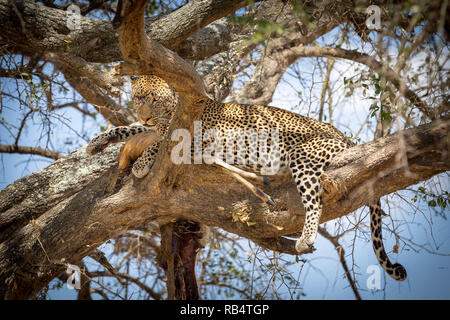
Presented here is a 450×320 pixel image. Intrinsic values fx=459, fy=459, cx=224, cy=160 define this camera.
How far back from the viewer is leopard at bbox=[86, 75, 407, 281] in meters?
4.67

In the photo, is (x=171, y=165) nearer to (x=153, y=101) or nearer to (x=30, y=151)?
(x=153, y=101)

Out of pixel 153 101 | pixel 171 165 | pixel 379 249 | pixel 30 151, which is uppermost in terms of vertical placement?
pixel 30 151

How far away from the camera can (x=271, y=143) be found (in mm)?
5352

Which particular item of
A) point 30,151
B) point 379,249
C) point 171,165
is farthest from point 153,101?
point 30,151

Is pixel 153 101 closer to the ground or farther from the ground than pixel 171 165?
farther from the ground

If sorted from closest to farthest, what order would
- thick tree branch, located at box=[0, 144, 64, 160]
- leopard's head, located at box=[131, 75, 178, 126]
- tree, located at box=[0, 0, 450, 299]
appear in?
tree, located at box=[0, 0, 450, 299] < leopard's head, located at box=[131, 75, 178, 126] < thick tree branch, located at box=[0, 144, 64, 160]

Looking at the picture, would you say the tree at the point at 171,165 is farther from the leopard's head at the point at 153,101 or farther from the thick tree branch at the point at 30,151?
the thick tree branch at the point at 30,151

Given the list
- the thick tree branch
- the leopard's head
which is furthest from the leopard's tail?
the thick tree branch

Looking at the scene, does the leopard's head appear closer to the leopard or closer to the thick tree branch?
the leopard

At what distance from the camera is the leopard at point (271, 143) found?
15.3 ft

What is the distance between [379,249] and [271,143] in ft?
5.42

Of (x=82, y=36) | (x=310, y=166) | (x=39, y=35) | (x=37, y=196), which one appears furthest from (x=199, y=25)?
(x=37, y=196)

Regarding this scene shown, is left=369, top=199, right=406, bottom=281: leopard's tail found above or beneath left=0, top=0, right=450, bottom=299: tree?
beneath
